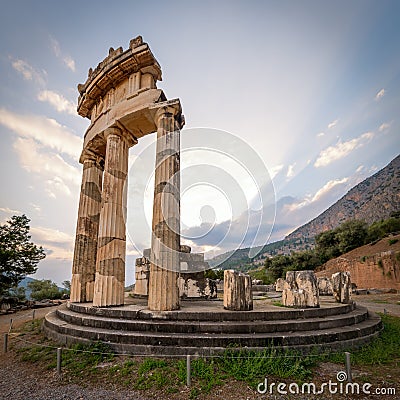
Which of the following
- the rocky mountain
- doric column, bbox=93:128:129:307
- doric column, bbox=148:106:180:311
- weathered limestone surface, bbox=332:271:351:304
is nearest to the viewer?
doric column, bbox=148:106:180:311

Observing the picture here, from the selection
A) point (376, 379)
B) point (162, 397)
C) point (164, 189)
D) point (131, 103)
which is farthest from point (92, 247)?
point (376, 379)

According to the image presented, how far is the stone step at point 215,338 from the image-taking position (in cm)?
564

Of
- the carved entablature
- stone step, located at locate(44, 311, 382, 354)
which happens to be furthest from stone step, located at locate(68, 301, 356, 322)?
the carved entablature

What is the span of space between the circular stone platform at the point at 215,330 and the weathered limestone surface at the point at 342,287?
1394 millimetres

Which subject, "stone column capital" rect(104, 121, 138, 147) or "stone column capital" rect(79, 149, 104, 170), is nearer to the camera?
"stone column capital" rect(104, 121, 138, 147)

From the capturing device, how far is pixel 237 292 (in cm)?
716

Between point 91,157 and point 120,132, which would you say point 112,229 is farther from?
point 91,157

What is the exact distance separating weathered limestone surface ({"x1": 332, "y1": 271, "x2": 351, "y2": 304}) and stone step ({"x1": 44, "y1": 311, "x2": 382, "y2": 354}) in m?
2.23

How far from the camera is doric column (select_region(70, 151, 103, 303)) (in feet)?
35.1

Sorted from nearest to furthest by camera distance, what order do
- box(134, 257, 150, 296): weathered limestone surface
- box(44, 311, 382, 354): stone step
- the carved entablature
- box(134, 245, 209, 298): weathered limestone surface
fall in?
box(44, 311, 382, 354): stone step
the carved entablature
box(134, 245, 209, 298): weathered limestone surface
box(134, 257, 150, 296): weathered limestone surface

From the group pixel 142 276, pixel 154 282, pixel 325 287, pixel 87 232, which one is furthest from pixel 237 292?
pixel 325 287

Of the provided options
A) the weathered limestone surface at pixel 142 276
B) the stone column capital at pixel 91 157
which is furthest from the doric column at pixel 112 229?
the weathered limestone surface at pixel 142 276

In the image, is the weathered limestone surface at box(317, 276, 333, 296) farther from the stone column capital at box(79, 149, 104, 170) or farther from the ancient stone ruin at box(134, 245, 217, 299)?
the stone column capital at box(79, 149, 104, 170)

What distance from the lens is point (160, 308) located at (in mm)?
7211
